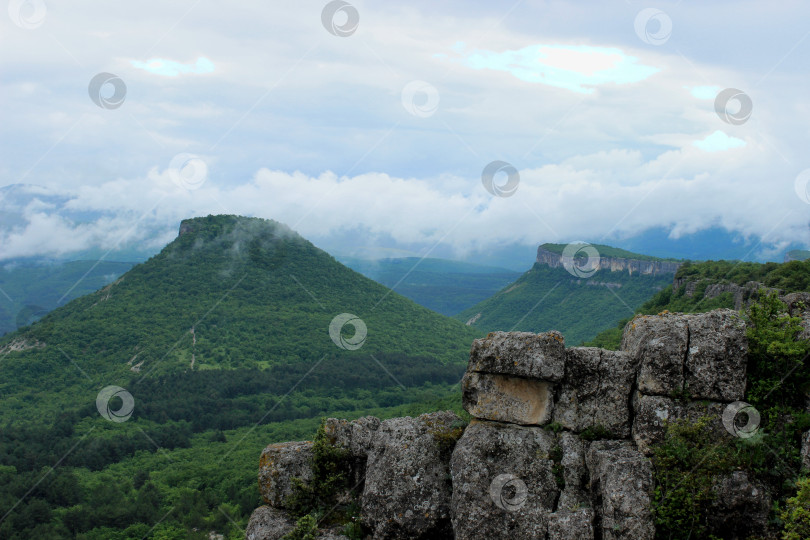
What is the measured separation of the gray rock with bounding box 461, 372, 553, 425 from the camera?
13.4 metres

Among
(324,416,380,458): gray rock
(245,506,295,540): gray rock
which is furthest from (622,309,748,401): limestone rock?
(245,506,295,540): gray rock

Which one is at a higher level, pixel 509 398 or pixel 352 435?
pixel 509 398

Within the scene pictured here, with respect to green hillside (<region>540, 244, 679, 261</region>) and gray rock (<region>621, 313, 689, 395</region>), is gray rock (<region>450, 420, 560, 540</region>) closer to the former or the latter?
gray rock (<region>621, 313, 689, 395</region>)

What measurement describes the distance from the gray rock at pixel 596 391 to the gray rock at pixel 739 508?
2.18 metres

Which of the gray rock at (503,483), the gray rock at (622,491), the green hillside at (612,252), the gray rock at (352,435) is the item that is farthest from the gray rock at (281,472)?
the green hillside at (612,252)

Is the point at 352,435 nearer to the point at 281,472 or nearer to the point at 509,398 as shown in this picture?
the point at 281,472

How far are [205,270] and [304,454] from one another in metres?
105

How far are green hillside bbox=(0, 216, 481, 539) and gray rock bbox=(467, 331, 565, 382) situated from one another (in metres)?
30.5

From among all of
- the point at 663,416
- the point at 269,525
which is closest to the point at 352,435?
the point at 269,525

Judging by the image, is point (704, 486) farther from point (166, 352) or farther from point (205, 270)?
point (205, 270)

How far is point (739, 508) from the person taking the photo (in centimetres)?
1140

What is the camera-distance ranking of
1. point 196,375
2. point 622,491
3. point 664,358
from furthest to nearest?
point 196,375, point 664,358, point 622,491

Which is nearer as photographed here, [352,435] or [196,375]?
[352,435]

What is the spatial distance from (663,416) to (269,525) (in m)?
9.49
